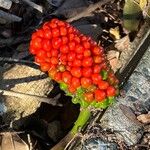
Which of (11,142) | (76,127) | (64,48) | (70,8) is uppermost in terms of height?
(64,48)

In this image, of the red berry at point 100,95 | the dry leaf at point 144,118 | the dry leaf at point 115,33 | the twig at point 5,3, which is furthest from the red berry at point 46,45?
the dry leaf at point 115,33

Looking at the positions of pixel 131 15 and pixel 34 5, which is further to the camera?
pixel 131 15

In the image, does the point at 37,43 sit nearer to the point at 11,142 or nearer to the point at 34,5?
the point at 11,142

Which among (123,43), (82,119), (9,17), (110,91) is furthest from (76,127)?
(9,17)

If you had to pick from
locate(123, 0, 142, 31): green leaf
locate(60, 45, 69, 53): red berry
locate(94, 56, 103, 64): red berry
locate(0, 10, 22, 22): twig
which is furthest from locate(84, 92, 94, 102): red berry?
locate(123, 0, 142, 31): green leaf

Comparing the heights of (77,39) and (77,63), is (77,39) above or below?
above

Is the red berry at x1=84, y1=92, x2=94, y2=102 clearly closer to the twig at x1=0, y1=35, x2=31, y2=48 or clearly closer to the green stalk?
the green stalk

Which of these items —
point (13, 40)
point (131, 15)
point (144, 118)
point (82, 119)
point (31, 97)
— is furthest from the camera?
point (131, 15)

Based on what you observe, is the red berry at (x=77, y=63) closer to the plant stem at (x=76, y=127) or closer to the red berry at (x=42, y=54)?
the red berry at (x=42, y=54)
